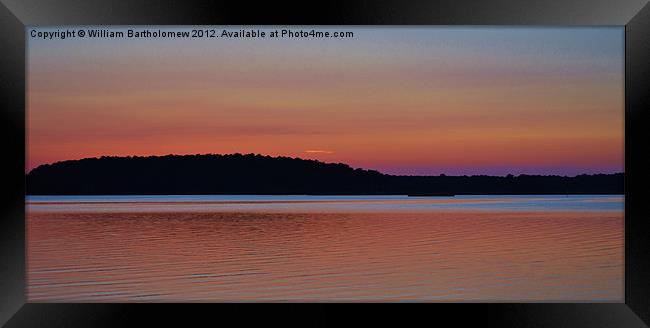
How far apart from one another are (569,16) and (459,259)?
17.4 feet

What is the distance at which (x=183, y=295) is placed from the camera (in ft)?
22.8

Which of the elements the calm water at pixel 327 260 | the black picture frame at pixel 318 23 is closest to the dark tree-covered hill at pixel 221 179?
the calm water at pixel 327 260

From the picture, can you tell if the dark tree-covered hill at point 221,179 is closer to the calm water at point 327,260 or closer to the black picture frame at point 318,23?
the calm water at point 327,260

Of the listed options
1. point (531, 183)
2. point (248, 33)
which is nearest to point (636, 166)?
point (248, 33)

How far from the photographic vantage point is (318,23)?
349cm

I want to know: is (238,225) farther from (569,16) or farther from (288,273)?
(569,16)

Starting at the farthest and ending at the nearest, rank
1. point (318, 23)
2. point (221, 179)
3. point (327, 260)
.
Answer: point (221, 179)
point (327, 260)
point (318, 23)

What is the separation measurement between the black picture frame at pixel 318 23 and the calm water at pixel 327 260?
10.3 inches

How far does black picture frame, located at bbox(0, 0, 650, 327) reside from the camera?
347 centimetres

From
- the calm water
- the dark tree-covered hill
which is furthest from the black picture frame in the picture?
the dark tree-covered hill

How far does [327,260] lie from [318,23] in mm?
5346

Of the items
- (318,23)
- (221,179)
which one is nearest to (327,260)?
(318,23)

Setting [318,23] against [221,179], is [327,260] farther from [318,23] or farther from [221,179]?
[221,179]

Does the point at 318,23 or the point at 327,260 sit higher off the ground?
the point at 318,23
